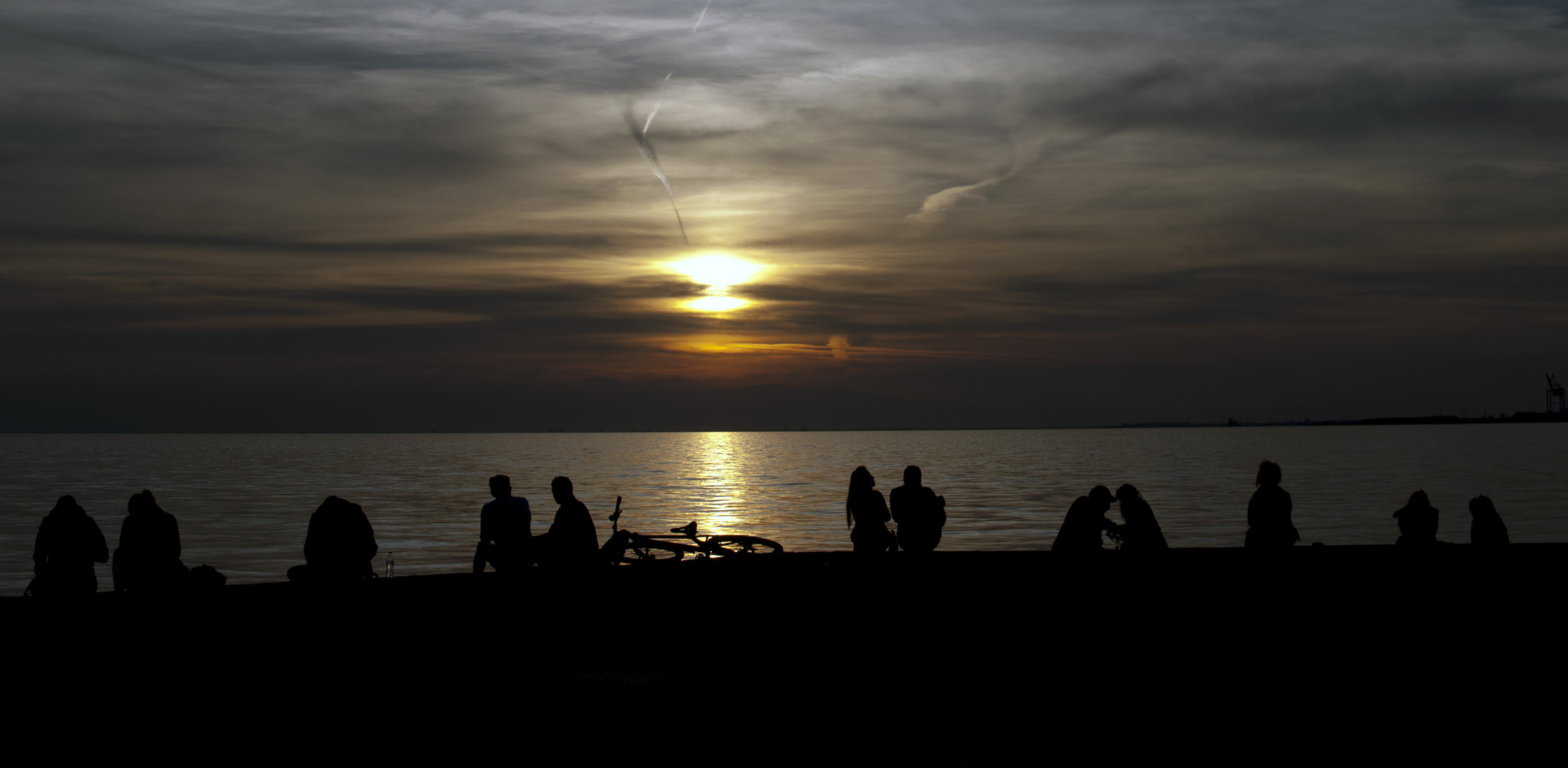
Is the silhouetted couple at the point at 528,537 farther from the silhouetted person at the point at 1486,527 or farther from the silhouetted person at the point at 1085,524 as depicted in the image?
the silhouetted person at the point at 1486,527

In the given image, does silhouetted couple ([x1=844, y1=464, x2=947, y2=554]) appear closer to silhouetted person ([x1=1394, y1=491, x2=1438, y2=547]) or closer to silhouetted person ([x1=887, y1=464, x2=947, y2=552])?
silhouetted person ([x1=887, y1=464, x2=947, y2=552])

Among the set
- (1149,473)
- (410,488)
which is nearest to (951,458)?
(1149,473)

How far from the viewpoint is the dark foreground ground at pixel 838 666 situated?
704 centimetres

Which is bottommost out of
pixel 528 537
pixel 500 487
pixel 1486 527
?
pixel 1486 527

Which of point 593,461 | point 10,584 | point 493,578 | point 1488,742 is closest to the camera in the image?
point 1488,742

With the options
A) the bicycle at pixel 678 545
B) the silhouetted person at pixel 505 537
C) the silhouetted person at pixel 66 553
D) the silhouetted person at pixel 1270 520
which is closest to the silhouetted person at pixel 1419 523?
the silhouetted person at pixel 1270 520

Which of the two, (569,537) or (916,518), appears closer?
(569,537)

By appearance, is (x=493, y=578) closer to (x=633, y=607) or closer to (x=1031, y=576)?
(x=633, y=607)

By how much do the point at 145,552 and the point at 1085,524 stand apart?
33.9ft

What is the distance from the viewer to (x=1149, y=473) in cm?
8175

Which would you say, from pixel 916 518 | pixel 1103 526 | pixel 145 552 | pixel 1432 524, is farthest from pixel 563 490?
pixel 1432 524

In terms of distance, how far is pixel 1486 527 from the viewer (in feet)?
47.6

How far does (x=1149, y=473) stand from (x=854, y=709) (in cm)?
7815

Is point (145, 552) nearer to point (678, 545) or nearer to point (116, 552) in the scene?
point (116, 552)
